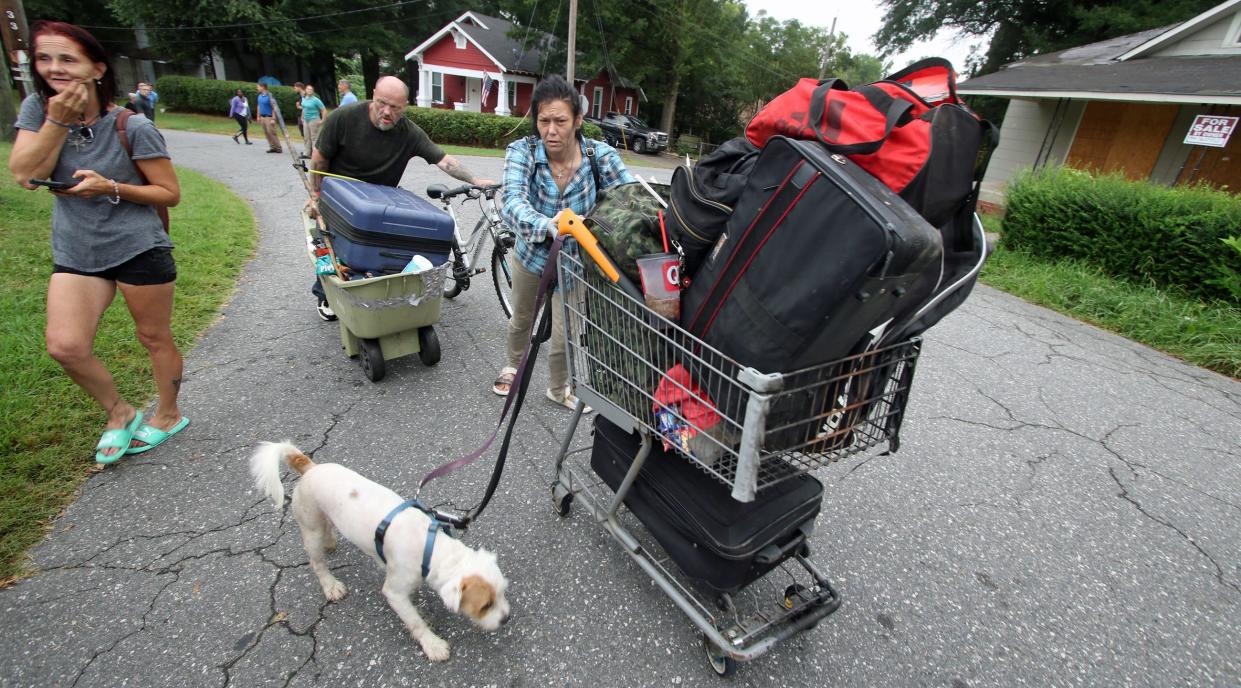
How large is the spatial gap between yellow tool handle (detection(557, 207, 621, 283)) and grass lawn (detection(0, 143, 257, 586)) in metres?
2.53

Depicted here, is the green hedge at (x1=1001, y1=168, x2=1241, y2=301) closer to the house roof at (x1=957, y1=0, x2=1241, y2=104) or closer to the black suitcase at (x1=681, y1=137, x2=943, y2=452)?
the house roof at (x1=957, y1=0, x2=1241, y2=104)

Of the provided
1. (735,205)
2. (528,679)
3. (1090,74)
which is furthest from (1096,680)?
(1090,74)

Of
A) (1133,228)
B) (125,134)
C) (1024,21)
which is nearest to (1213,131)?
(1133,228)

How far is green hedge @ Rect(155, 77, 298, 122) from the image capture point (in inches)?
998

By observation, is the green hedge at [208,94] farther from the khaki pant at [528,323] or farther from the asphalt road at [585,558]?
the khaki pant at [528,323]

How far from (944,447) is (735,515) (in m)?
2.46

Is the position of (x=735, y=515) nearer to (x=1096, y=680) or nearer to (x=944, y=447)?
(x=1096, y=680)

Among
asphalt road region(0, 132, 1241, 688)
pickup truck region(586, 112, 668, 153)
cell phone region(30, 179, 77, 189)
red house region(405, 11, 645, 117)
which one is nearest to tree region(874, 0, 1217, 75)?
pickup truck region(586, 112, 668, 153)

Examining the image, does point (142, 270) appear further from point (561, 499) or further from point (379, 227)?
point (561, 499)

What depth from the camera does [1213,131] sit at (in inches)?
311

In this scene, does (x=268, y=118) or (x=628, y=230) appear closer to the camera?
(x=628, y=230)

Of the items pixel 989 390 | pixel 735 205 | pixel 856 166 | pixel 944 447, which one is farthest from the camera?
pixel 989 390

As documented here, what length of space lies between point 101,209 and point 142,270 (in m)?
0.30

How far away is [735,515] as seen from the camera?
1.89 meters
